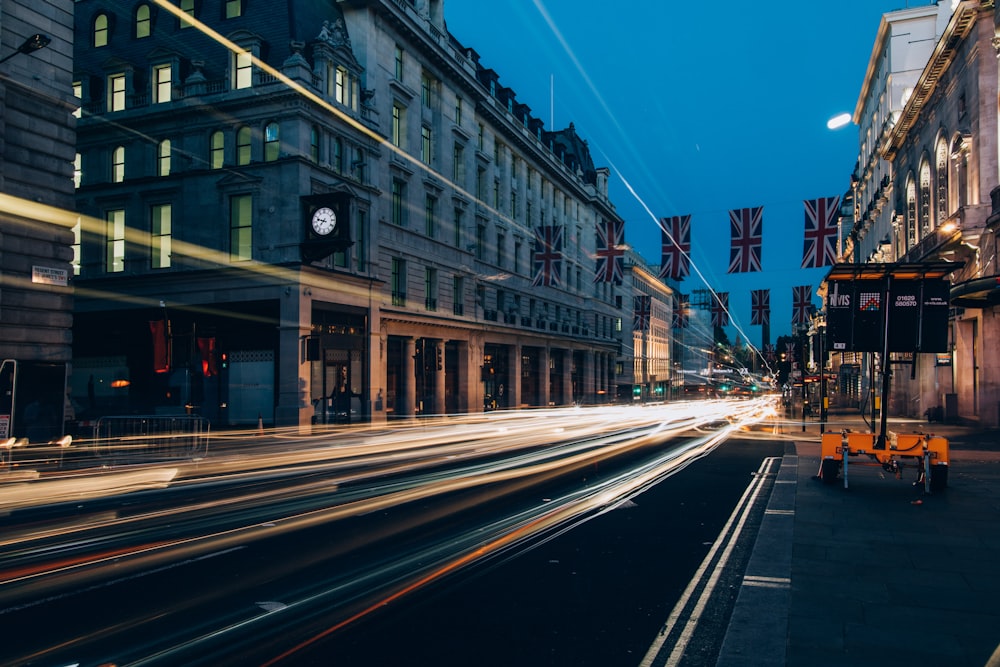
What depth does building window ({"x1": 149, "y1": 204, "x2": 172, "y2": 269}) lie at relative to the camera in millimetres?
34000

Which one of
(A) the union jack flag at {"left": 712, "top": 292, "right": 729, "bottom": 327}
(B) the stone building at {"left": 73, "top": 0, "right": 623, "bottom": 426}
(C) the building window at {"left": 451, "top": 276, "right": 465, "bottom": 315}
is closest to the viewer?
(B) the stone building at {"left": 73, "top": 0, "right": 623, "bottom": 426}

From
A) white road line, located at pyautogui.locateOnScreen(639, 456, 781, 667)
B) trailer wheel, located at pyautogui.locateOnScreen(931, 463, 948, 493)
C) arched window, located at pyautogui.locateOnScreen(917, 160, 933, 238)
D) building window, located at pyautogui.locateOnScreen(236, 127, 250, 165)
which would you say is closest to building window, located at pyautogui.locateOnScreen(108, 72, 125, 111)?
building window, located at pyautogui.locateOnScreen(236, 127, 250, 165)

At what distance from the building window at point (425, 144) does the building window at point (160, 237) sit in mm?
14233

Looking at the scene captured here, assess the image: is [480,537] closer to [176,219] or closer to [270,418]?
[270,418]

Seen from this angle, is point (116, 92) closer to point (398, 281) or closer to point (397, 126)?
point (397, 126)

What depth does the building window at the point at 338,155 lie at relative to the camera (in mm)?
34000

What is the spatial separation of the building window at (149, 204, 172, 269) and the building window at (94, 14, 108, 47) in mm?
10646

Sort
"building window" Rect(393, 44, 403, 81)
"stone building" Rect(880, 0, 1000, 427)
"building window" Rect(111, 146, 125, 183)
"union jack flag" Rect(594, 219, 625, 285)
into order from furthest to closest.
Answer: "building window" Rect(393, 44, 403, 81)
"building window" Rect(111, 146, 125, 183)
"union jack flag" Rect(594, 219, 625, 285)
"stone building" Rect(880, 0, 1000, 427)

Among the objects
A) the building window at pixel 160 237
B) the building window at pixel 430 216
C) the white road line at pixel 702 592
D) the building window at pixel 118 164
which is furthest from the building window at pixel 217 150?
the white road line at pixel 702 592

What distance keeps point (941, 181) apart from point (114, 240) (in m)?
39.9

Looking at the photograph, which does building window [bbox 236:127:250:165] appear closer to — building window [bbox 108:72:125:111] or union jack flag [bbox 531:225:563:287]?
building window [bbox 108:72:125:111]

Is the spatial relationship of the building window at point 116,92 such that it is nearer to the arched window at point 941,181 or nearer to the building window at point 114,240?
the building window at point 114,240

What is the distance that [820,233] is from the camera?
24.5 m

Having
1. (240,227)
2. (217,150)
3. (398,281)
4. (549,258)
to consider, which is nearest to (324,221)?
(240,227)
